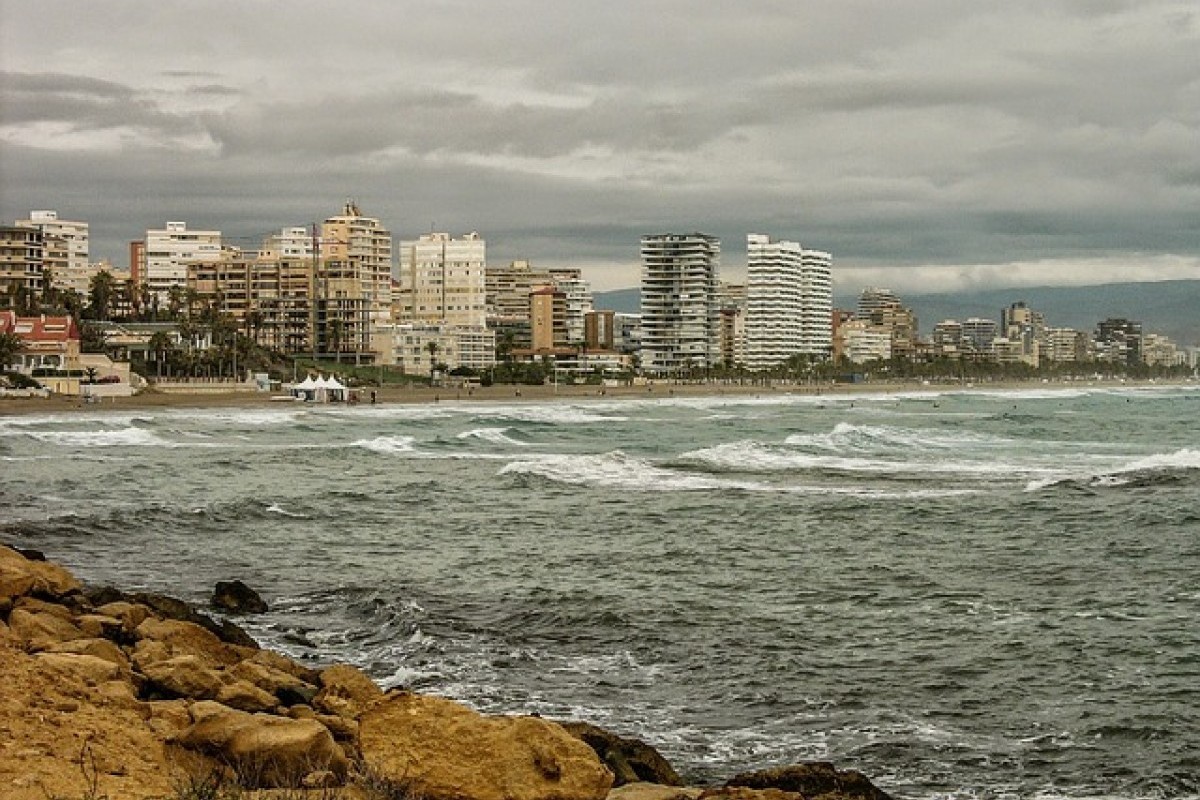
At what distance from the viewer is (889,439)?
61.1 meters

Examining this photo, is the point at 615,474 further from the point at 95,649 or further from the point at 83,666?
the point at 83,666

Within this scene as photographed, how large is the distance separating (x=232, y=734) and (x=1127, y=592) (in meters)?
15.4

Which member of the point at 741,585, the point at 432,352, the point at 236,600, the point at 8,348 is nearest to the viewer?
the point at 236,600

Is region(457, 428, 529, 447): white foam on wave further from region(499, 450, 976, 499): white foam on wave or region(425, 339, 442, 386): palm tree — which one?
region(425, 339, 442, 386): palm tree

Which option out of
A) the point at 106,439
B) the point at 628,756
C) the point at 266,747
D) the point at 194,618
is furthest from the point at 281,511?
the point at 106,439

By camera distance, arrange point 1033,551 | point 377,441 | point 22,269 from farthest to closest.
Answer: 1. point 22,269
2. point 377,441
3. point 1033,551

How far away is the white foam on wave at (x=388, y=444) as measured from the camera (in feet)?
179

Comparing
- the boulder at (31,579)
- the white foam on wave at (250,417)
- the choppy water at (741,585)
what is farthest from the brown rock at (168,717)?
the white foam on wave at (250,417)

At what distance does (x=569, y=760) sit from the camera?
10.0 m

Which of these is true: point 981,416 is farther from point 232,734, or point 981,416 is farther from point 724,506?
point 232,734

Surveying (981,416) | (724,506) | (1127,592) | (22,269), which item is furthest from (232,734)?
(22,269)

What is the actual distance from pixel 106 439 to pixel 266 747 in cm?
5215

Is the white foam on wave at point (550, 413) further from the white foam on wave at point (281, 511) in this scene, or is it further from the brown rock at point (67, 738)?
the brown rock at point (67, 738)

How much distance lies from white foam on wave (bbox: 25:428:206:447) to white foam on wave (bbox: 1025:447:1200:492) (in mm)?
32907
